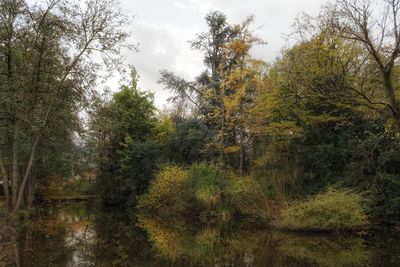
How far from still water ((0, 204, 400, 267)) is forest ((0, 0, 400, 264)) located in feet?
4.25

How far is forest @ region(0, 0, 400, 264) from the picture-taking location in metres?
16.0

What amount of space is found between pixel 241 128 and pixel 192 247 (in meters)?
12.7

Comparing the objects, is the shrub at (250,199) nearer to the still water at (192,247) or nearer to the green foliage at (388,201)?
the still water at (192,247)

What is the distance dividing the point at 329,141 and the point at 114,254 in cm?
1347

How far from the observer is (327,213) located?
1738 cm

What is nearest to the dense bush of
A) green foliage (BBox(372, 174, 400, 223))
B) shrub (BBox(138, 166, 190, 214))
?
shrub (BBox(138, 166, 190, 214))

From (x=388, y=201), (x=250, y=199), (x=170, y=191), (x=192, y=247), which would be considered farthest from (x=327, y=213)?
(x=170, y=191)

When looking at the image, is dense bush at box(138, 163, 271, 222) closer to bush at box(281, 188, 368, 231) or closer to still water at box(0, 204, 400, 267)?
still water at box(0, 204, 400, 267)

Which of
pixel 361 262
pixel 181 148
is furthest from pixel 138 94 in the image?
pixel 361 262

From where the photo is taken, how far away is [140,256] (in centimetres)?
1308

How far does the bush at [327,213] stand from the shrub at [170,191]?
7604 mm

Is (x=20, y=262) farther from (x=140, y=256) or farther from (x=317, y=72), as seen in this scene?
(x=317, y=72)

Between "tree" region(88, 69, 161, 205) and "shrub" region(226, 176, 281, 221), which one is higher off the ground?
"tree" region(88, 69, 161, 205)

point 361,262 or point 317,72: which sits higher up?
point 317,72
